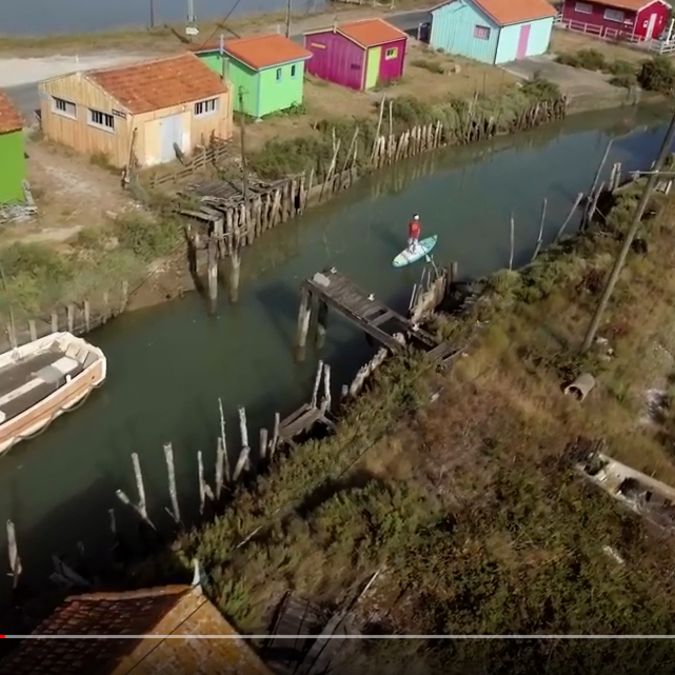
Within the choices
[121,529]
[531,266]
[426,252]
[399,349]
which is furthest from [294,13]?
[121,529]

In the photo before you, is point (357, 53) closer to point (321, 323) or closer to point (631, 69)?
point (631, 69)

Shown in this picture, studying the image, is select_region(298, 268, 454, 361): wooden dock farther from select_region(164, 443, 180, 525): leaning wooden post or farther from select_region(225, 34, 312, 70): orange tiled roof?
select_region(225, 34, 312, 70): orange tiled roof

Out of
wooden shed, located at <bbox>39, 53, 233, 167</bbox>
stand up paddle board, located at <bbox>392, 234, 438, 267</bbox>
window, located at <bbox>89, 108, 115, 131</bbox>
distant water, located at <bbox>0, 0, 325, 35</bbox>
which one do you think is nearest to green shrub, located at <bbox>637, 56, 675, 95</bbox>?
distant water, located at <bbox>0, 0, 325, 35</bbox>

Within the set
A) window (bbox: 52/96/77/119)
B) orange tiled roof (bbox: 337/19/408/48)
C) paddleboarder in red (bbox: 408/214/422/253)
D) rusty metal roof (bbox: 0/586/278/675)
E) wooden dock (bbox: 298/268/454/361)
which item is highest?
rusty metal roof (bbox: 0/586/278/675)

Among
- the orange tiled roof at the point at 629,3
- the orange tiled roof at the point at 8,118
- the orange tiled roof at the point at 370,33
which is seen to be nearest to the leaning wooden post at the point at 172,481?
the orange tiled roof at the point at 8,118

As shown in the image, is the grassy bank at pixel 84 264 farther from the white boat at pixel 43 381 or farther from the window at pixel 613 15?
the window at pixel 613 15

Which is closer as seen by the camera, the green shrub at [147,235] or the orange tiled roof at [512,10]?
the green shrub at [147,235]
